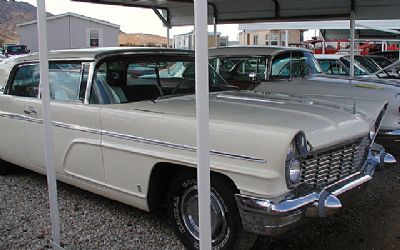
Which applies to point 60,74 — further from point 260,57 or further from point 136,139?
point 260,57

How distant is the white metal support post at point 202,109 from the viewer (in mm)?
2039

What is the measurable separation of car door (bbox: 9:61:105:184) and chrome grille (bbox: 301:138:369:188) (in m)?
1.70

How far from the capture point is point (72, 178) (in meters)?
4.14

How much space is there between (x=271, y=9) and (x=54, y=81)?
642cm

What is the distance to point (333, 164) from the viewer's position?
3.32 metres

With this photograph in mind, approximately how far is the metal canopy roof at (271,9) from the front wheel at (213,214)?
633 centimetres

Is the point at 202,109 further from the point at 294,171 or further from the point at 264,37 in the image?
the point at 264,37

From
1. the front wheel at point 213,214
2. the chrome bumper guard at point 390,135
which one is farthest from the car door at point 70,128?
the chrome bumper guard at point 390,135

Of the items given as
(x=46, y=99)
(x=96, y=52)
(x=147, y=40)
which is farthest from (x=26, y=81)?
(x=147, y=40)

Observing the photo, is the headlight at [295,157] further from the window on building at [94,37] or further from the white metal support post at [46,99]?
the window on building at [94,37]

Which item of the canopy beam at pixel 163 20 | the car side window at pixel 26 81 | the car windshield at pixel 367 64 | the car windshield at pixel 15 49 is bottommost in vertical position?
the car side window at pixel 26 81

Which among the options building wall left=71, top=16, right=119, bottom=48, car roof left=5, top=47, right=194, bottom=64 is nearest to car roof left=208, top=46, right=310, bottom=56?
car roof left=5, top=47, right=194, bottom=64

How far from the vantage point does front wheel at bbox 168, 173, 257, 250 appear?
120 inches

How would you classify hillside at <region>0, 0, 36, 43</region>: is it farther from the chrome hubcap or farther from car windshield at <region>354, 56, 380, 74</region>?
the chrome hubcap
